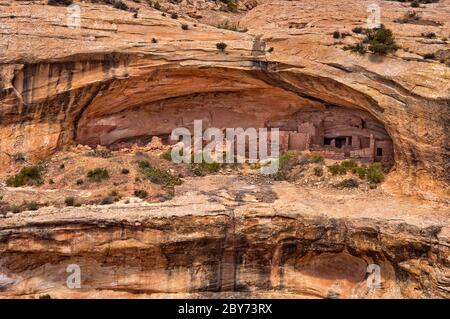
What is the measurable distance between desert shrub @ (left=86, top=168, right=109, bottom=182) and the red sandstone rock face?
263cm

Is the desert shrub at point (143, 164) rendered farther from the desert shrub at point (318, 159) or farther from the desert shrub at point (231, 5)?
the desert shrub at point (231, 5)

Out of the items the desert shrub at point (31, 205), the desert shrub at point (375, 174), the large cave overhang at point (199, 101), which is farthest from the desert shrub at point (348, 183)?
the desert shrub at point (31, 205)

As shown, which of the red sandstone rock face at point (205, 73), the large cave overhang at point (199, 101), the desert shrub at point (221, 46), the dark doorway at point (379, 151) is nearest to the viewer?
the red sandstone rock face at point (205, 73)

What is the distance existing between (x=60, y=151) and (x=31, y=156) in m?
1.14

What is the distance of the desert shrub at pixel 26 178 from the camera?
57.9 ft

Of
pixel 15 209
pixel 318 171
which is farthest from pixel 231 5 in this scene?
pixel 15 209

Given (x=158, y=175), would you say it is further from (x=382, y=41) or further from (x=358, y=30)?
(x=382, y=41)

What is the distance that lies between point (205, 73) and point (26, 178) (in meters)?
7.43

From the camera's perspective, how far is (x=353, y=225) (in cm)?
1479

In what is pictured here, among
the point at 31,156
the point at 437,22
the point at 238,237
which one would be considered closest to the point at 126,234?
the point at 238,237

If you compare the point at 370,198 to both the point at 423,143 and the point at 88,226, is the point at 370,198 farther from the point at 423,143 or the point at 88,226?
the point at 88,226

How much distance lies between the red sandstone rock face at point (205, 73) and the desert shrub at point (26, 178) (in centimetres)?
107

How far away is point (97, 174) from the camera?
1764cm

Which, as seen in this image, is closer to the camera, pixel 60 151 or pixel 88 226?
pixel 88 226
